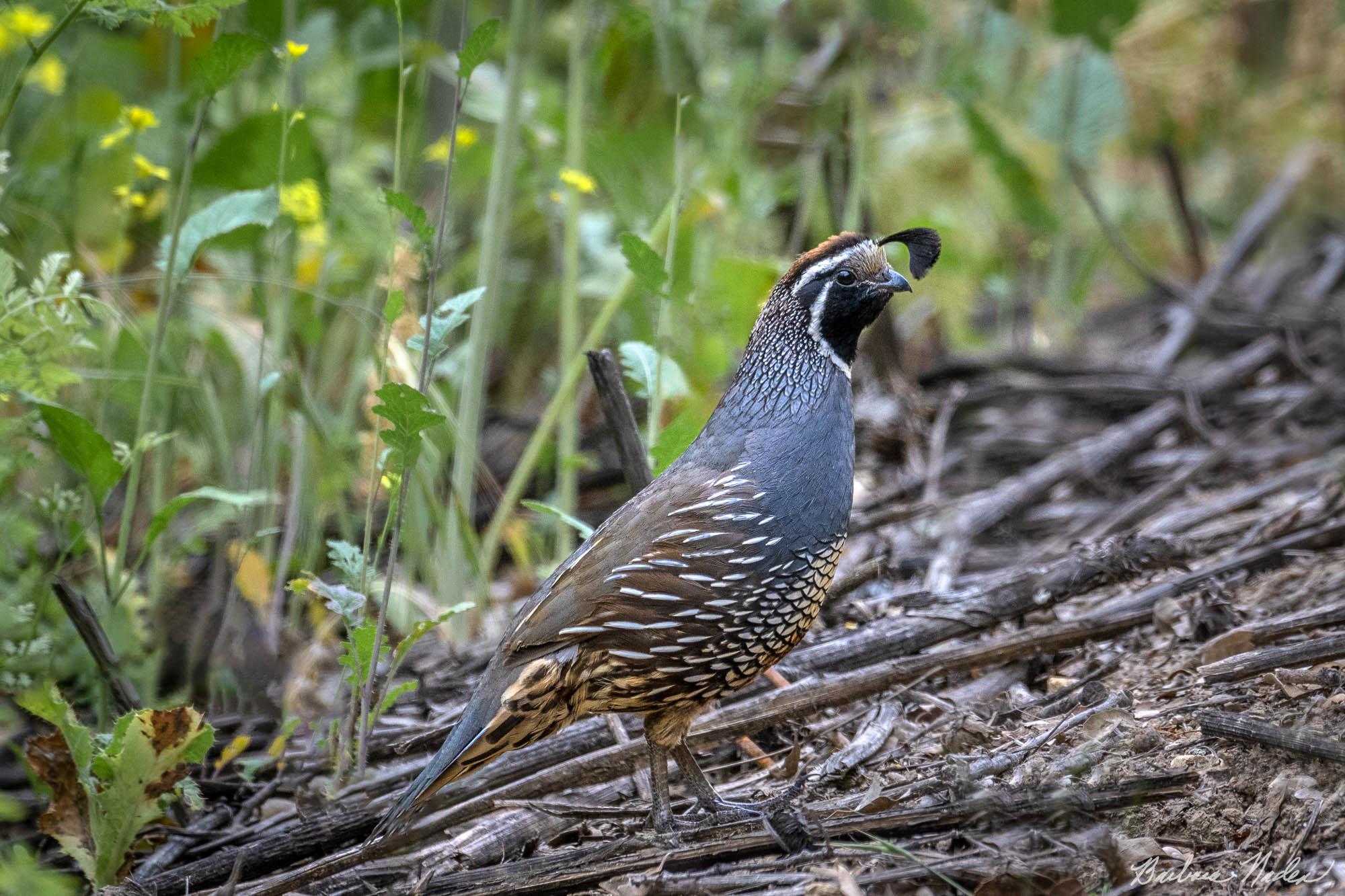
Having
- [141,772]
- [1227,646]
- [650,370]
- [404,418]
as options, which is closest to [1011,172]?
[650,370]

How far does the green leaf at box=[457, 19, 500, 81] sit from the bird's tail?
1.42 meters

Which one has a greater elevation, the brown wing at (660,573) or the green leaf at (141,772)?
the brown wing at (660,573)

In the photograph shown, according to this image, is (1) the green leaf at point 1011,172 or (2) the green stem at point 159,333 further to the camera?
(1) the green leaf at point 1011,172

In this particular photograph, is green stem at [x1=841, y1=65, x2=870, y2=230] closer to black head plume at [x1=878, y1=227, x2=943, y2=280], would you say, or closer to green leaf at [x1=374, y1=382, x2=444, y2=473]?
black head plume at [x1=878, y1=227, x2=943, y2=280]

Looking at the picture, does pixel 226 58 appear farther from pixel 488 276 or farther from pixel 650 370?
pixel 650 370

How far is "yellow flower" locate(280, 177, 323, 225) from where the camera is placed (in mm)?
4035

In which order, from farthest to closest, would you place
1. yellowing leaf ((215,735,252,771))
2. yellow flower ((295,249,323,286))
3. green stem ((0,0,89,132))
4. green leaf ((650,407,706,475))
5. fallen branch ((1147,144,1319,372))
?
fallen branch ((1147,144,1319,372)) < yellow flower ((295,249,323,286)) < green leaf ((650,407,706,475)) < yellowing leaf ((215,735,252,771)) < green stem ((0,0,89,132))

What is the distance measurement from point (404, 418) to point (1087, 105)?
4.56 metres

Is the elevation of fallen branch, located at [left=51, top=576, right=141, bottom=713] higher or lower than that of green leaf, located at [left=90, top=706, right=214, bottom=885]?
higher

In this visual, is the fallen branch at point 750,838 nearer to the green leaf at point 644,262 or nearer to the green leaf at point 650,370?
the green leaf at point 650,370

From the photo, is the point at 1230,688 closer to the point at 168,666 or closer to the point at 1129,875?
the point at 1129,875

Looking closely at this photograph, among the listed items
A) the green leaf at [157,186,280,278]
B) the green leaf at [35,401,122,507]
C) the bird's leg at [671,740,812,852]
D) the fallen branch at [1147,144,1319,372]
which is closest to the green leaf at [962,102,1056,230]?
the fallen branch at [1147,144,1319,372]

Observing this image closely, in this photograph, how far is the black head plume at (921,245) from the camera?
135 inches

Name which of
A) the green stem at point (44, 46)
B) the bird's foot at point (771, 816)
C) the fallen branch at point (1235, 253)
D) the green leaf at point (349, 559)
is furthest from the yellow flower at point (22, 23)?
the fallen branch at point (1235, 253)
